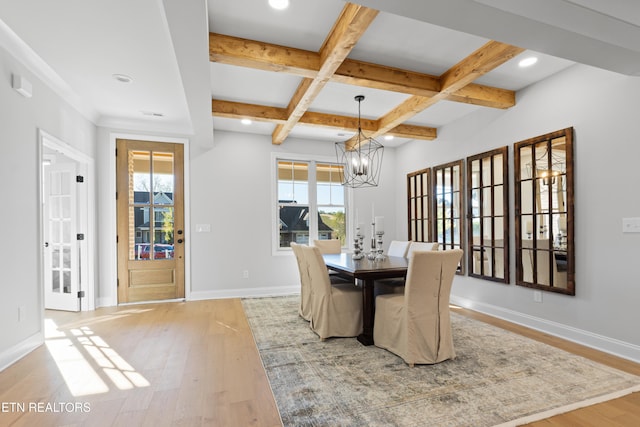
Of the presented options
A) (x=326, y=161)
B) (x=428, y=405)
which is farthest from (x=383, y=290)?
(x=326, y=161)

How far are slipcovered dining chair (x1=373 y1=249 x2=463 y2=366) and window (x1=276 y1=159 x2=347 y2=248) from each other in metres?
3.16

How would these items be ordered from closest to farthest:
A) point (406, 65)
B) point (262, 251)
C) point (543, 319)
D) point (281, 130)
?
point (406, 65)
point (543, 319)
point (281, 130)
point (262, 251)

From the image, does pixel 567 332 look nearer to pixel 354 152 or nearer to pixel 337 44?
pixel 354 152

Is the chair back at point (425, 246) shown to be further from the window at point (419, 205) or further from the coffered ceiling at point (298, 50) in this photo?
the coffered ceiling at point (298, 50)

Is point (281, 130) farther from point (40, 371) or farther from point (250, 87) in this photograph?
point (40, 371)

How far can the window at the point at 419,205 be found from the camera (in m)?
5.29

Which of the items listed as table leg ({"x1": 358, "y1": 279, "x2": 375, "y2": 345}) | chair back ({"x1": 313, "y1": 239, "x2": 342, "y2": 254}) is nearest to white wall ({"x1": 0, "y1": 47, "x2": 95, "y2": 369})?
table leg ({"x1": 358, "y1": 279, "x2": 375, "y2": 345})

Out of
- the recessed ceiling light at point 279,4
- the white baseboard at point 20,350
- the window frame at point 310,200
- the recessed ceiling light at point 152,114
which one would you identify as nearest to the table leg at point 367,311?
the recessed ceiling light at point 279,4

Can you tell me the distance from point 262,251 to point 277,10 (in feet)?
12.2

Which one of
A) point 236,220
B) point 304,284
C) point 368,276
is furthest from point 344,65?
point 236,220

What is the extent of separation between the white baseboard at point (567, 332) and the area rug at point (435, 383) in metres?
0.40

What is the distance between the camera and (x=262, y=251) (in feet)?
17.6

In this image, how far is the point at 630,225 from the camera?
2773mm

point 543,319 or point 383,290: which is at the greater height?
point 383,290
